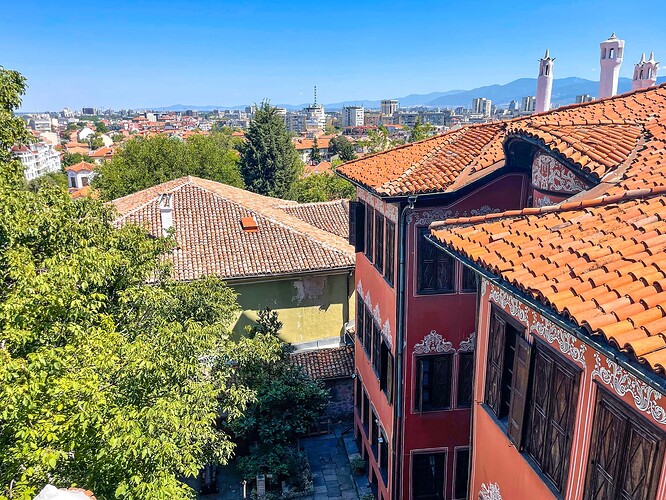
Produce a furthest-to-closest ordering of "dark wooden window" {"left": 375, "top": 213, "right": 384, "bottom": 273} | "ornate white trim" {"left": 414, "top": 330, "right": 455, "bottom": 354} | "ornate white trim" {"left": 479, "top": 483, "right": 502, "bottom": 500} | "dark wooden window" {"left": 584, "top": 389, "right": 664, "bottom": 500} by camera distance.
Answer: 1. "dark wooden window" {"left": 375, "top": 213, "right": 384, "bottom": 273}
2. "ornate white trim" {"left": 414, "top": 330, "right": 455, "bottom": 354}
3. "ornate white trim" {"left": 479, "top": 483, "right": 502, "bottom": 500}
4. "dark wooden window" {"left": 584, "top": 389, "right": 664, "bottom": 500}

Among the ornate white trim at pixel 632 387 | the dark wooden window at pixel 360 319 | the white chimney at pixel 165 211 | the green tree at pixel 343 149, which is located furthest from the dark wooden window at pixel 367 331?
the green tree at pixel 343 149

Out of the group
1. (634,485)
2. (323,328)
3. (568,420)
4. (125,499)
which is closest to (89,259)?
(125,499)

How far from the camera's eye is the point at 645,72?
13.8 m

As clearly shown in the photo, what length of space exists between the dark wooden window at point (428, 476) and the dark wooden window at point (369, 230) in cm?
548

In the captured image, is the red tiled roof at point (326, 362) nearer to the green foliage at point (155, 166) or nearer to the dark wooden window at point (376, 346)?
the dark wooden window at point (376, 346)

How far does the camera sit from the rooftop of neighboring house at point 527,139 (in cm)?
700

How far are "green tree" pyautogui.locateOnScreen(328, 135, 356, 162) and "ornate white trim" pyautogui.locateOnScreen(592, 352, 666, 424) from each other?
80973mm

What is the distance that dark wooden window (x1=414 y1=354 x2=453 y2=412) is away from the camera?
1155 centimetres

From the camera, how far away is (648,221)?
16.9ft

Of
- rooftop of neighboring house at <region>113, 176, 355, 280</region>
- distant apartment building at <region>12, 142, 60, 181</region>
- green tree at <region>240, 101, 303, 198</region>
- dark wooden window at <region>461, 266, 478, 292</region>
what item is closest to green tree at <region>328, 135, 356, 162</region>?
green tree at <region>240, 101, 303, 198</region>

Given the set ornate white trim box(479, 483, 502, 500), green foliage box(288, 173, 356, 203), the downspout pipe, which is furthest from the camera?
green foliage box(288, 173, 356, 203)

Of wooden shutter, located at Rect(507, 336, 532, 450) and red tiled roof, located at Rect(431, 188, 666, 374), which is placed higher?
red tiled roof, located at Rect(431, 188, 666, 374)

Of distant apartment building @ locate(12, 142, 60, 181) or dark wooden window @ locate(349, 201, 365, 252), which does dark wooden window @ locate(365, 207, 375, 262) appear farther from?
distant apartment building @ locate(12, 142, 60, 181)

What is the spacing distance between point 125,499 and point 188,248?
14379mm
